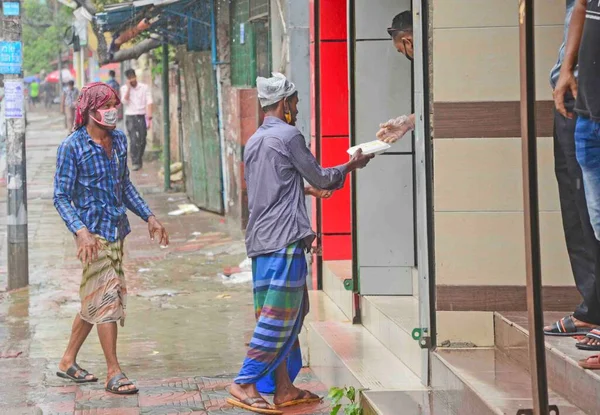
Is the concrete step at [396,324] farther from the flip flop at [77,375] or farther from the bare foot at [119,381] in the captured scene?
the flip flop at [77,375]

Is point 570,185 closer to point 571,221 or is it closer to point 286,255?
point 571,221

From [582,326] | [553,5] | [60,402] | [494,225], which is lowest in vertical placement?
[60,402]

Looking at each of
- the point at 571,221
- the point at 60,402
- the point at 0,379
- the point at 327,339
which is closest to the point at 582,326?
the point at 571,221

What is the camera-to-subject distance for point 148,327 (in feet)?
29.9

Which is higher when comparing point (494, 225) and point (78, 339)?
point (494, 225)

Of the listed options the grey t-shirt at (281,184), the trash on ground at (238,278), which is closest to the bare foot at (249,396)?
the grey t-shirt at (281,184)

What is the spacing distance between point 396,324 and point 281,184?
1.14 m

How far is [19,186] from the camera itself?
36.1 ft

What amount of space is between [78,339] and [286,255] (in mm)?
1755

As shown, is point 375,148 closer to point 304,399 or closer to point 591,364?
point 304,399

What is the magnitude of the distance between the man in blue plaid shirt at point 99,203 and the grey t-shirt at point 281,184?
1120mm

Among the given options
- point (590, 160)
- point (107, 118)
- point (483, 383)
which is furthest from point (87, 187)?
point (590, 160)

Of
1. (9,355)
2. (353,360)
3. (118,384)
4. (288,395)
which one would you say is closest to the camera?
(288,395)

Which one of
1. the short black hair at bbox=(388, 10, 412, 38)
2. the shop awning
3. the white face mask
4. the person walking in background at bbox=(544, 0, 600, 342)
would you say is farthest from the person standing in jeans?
the person walking in background at bbox=(544, 0, 600, 342)
